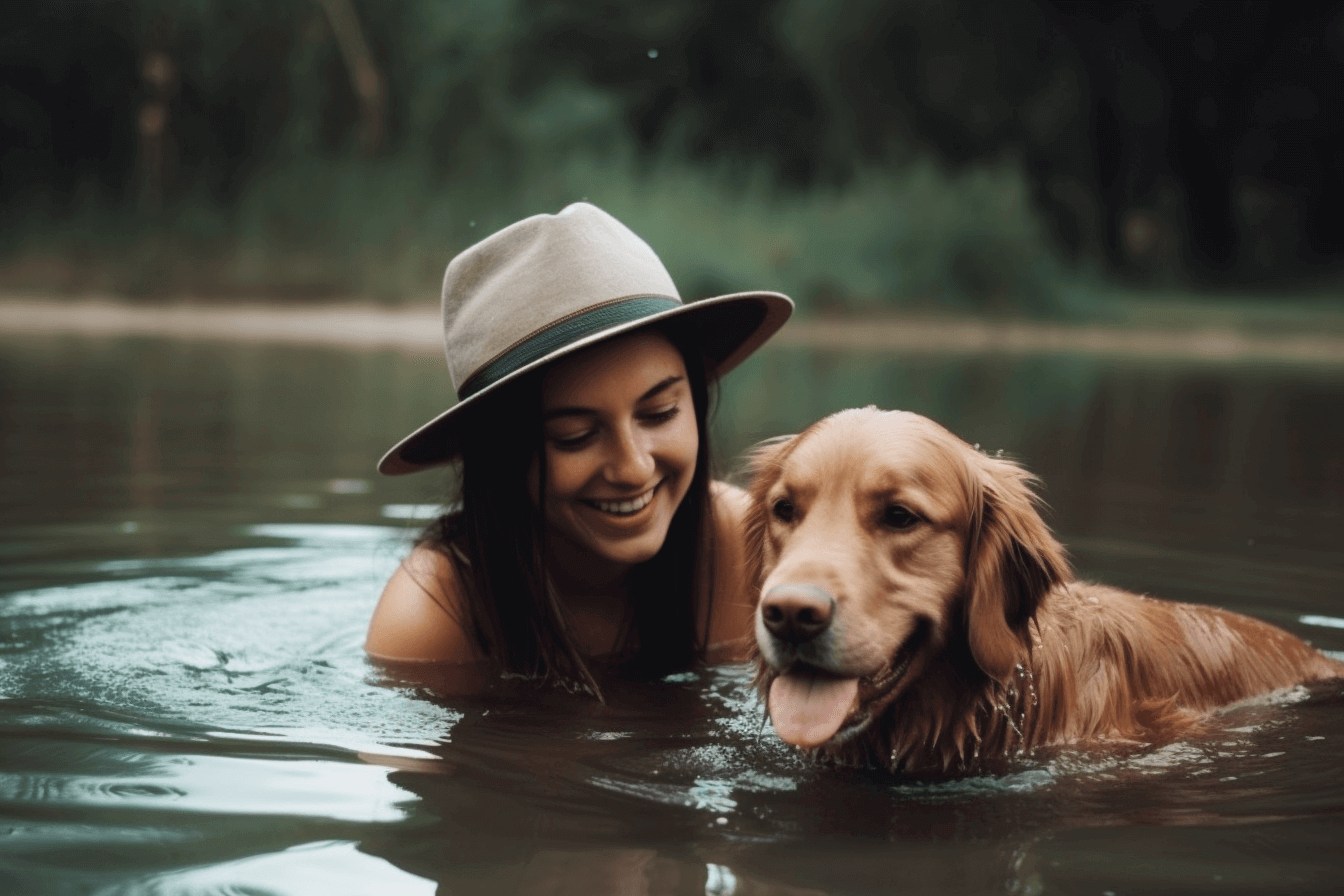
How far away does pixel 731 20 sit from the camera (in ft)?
108

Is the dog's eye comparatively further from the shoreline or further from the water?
the shoreline

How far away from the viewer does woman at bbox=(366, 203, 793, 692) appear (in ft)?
Answer: 13.9

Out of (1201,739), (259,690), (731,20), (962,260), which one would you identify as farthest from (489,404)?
(731,20)

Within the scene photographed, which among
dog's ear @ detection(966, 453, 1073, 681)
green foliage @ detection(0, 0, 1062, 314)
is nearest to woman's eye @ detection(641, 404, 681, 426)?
dog's ear @ detection(966, 453, 1073, 681)

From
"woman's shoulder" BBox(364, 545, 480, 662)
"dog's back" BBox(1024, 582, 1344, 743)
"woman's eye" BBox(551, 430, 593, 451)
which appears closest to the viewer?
"dog's back" BBox(1024, 582, 1344, 743)

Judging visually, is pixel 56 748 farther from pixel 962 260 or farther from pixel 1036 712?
pixel 962 260

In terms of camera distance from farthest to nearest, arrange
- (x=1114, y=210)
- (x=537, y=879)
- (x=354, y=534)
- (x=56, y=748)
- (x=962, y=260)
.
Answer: (x=1114, y=210)
(x=962, y=260)
(x=354, y=534)
(x=56, y=748)
(x=537, y=879)

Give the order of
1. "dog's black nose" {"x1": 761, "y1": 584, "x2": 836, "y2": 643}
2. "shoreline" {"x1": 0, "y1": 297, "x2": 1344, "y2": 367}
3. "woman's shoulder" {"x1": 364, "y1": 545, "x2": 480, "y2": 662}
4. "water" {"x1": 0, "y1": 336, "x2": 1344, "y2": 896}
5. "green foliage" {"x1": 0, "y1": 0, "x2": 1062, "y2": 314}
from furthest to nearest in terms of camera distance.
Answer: "green foliage" {"x1": 0, "y1": 0, "x2": 1062, "y2": 314} → "shoreline" {"x1": 0, "y1": 297, "x2": 1344, "y2": 367} → "woman's shoulder" {"x1": 364, "y1": 545, "x2": 480, "y2": 662} → "dog's black nose" {"x1": 761, "y1": 584, "x2": 836, "y2": 643} → "water" {"x1": 0, "y1": 336, "x2": 1344, "y2": 896}

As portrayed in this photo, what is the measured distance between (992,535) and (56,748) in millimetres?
2482

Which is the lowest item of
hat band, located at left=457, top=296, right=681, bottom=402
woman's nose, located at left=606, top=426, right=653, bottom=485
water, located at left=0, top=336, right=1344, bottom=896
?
water, located at left=0, top=336, right=1344, bottom=896

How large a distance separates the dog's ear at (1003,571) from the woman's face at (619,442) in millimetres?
974

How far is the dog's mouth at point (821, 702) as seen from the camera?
336 centimetres

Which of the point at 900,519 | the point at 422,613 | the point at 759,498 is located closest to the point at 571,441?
the point at 759,498

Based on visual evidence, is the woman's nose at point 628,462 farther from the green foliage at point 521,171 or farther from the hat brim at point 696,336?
the green foliage at point 521,171
